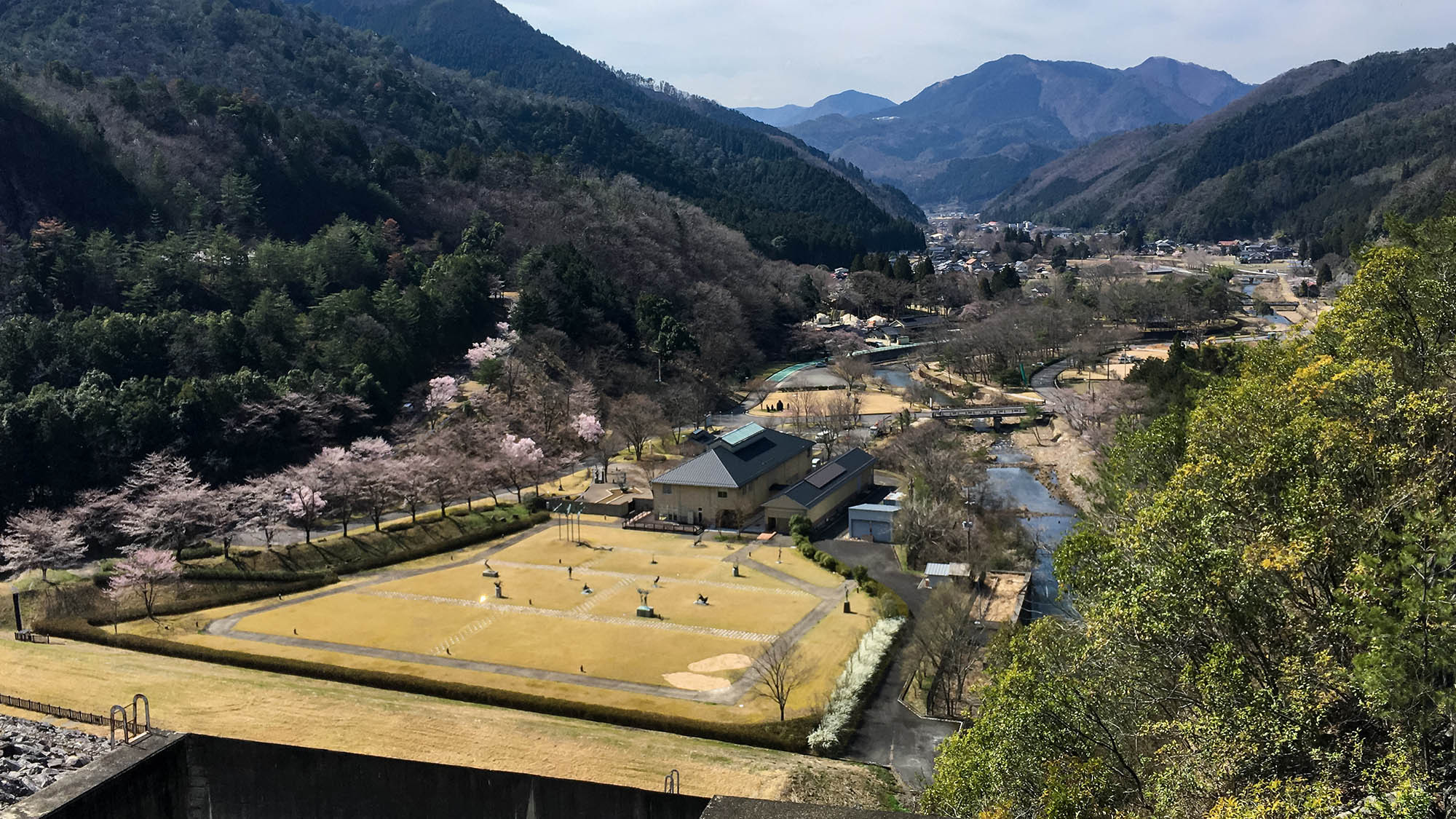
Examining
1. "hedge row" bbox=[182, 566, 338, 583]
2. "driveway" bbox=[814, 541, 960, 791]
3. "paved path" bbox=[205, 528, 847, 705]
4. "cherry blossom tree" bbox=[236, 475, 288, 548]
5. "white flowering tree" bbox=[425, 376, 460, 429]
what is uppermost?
"white flowering tree" bbox=[425, 376, 460, 429]

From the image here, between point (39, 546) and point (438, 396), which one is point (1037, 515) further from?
point (39, 546)

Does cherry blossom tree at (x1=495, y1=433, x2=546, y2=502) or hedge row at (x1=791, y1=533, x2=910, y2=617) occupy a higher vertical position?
cherry blossom tree at (x1=495, y1=433, x2=546, y2=502)

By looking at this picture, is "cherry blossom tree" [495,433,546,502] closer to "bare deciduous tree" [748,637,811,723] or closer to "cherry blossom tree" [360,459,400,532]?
"cherry blossom tree" [360,459,400,532]

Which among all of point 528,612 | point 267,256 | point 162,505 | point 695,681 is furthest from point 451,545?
point 267,256

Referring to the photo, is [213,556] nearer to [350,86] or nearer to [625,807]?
[625,807]

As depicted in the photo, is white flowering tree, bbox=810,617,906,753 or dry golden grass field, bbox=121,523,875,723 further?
dry golden grass field, bbox=121,523,875,723

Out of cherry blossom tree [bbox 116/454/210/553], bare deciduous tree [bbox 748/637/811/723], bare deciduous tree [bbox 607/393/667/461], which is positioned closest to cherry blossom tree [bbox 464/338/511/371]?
bare deciduous tree [bbox 607/393/667/461]
